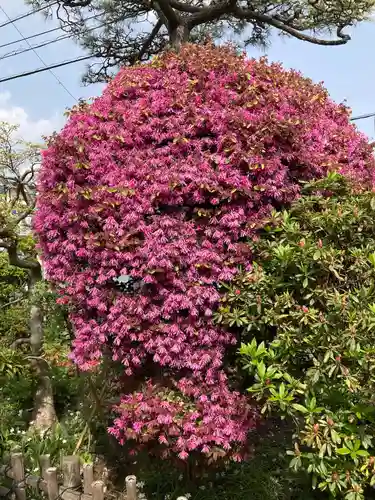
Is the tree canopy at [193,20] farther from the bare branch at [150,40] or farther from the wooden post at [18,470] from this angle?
the wooden post at [18,470]

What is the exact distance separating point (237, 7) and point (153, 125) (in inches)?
179

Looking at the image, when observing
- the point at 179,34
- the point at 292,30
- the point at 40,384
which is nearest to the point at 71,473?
the point at 40,384

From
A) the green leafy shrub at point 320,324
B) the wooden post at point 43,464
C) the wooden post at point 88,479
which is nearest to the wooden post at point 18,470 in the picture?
the wooden post at point 43,464

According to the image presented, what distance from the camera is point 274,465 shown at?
280 centimetres

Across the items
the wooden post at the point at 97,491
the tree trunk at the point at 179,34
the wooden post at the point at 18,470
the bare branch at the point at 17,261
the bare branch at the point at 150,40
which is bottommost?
the wooden post at the point at 97,491

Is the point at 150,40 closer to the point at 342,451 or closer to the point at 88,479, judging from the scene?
the point at 88,479

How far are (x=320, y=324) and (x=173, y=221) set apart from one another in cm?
77

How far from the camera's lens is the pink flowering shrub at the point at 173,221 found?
7.32 ft

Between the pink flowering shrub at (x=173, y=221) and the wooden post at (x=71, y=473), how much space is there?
50 centimetres

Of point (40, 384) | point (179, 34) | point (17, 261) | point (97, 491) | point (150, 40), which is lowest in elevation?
point (97, 491)

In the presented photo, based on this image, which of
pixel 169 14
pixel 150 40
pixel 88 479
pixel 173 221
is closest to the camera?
pixel 173 221

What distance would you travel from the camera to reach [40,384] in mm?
3621

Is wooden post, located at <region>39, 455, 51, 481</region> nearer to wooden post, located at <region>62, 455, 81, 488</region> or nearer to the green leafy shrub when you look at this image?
wooden post, located at <region>62, 455, 81, 488</region>

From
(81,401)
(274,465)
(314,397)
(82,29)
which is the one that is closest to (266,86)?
(314,397)
